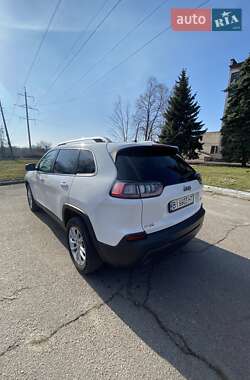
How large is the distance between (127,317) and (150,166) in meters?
1.67

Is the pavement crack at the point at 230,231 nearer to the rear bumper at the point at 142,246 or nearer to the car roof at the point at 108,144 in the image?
the rear bumper at the point at 142,246

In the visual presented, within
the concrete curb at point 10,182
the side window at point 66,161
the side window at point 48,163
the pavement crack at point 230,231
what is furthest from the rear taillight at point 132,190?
the concrete curb at point 10,182

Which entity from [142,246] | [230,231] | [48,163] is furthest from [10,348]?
[230,231]

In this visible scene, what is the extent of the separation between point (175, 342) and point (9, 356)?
56.5 inches

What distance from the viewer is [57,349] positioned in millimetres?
1812

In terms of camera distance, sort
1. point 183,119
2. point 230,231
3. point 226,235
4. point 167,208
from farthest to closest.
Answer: point 183,119
point 230,231
point 226,235
point 167,208

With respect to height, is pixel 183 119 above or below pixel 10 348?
above

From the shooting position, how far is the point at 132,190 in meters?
2.17

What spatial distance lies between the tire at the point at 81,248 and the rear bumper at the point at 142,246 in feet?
0.76

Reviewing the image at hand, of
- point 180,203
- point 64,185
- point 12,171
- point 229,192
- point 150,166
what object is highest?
point 150,166

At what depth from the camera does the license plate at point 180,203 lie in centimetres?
248

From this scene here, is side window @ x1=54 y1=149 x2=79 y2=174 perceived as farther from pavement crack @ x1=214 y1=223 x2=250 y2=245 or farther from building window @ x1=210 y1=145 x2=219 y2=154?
building window @ x1=210 y1=145 x2=219 y2=154

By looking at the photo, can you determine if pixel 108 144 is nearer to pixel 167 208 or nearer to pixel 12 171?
pixel 167 208

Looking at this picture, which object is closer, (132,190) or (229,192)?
(132,190)
